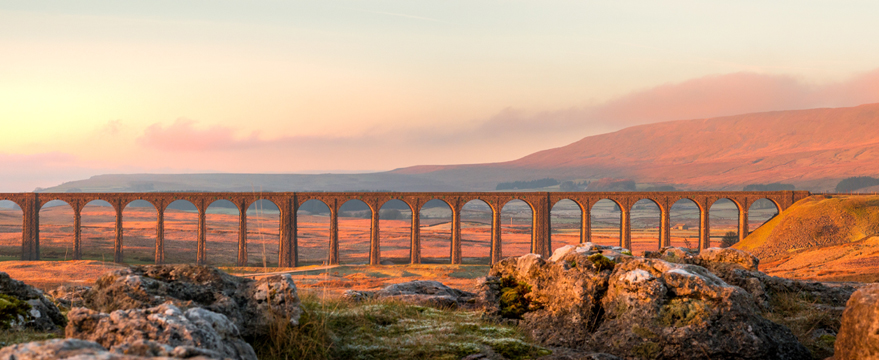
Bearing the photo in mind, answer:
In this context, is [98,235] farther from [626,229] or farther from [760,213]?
[760,213]

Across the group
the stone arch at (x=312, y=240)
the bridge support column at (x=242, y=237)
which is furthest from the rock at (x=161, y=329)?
the bridge support column at (x=242, y=237)

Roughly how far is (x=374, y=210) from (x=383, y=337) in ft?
192

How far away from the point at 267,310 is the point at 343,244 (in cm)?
11990

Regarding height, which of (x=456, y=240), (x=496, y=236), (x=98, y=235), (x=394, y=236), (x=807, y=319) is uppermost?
(x=807, y=319)

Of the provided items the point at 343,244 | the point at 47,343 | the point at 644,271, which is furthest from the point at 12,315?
the point at 343,244

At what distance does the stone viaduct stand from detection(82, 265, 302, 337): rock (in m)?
56.5

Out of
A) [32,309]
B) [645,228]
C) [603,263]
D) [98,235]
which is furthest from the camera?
[645,228]

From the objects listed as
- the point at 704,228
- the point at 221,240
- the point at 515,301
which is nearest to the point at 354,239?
the point at 221,240

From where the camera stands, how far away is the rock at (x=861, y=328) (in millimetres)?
5145

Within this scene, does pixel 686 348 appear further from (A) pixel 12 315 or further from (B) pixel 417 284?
(B) pixel 417 284

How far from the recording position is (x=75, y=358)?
297cm

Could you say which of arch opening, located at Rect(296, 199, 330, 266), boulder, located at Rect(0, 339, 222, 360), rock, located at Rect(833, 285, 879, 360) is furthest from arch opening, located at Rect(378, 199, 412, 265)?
boulder, located at Rect(0, 339, 222, 360)

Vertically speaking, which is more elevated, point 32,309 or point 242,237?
point 32,309

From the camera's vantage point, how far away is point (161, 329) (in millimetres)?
4145
